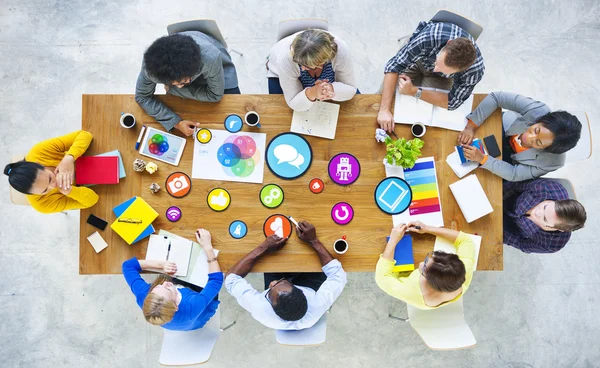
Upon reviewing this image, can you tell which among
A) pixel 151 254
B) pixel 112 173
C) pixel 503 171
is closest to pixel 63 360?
pixel 151 254

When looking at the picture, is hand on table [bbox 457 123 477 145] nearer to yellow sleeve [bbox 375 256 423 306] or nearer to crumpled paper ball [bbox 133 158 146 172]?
yellow sleeve [bbox 375 256 423 306]

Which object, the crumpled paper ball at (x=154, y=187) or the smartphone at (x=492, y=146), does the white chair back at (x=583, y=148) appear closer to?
the smartphone at (x=492, y=146)

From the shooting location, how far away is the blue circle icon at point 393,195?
2.25 meters

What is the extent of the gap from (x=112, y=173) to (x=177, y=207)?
40 centimetres

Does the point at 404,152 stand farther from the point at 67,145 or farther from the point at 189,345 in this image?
the point at 67,145

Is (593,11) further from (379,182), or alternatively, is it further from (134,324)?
(134,324)

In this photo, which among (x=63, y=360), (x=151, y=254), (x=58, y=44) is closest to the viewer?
(x=151, y=254)

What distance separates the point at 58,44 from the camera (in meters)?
3.30

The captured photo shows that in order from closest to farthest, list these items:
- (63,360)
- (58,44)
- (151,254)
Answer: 1. (151,254)
2. (63,360)
3. (58,44)

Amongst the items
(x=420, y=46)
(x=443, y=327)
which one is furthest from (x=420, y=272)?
(x=420, y=46)

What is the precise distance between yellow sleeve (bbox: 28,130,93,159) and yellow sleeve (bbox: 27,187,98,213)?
0.20m

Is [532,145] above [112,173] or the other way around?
above

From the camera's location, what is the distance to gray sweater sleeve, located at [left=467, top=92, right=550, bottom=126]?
2.27m

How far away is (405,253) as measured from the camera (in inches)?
88.4
